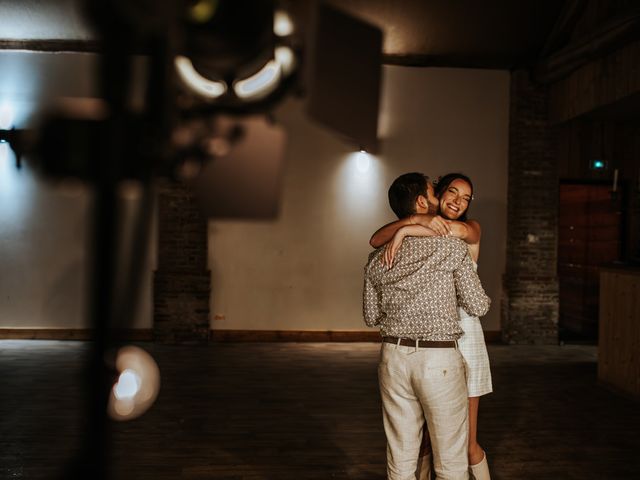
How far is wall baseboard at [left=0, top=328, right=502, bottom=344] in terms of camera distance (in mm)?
7285

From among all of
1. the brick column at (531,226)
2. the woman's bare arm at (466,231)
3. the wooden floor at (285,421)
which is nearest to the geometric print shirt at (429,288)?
the woman's bare arm at (466,231)

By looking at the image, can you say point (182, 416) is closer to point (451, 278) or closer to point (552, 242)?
point (451, 278)

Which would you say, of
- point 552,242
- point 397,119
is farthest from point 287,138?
point 552,242

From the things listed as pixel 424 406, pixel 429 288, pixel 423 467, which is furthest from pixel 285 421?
pixel 429 288

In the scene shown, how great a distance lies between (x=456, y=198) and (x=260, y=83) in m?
1.01

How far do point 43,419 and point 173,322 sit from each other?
2.96 meters

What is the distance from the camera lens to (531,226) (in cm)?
758

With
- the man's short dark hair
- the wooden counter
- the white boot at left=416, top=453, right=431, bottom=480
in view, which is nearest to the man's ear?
the man's short dark hair

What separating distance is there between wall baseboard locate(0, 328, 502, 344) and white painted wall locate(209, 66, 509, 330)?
0.09 meters

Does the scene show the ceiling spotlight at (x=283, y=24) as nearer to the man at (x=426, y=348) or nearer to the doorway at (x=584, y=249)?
the man at (x=426, y=348)

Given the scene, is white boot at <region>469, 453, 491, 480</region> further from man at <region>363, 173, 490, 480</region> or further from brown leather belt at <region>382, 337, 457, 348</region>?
brown leather belt at <region>382, 337, 457, 348</region>

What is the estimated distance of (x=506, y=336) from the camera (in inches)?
298

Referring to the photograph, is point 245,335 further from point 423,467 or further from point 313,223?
point 423,467

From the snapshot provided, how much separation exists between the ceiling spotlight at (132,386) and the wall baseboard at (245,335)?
0.98 m
